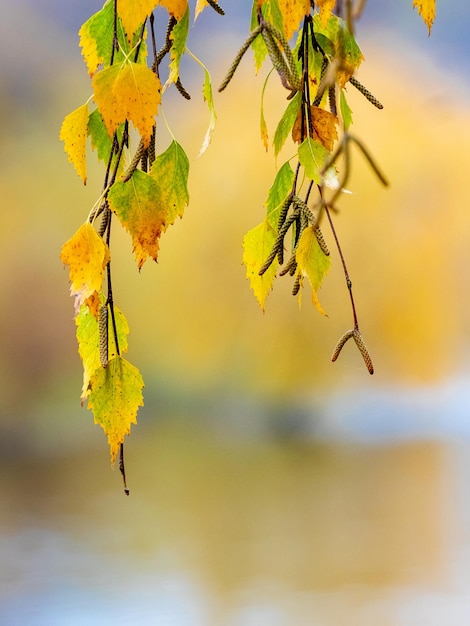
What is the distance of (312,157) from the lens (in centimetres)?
28

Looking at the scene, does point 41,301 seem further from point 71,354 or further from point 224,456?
point 224,456

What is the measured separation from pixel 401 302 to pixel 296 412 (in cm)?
55

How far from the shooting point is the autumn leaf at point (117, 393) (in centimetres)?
28

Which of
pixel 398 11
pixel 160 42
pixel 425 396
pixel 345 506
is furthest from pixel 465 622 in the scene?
pixel 160 42

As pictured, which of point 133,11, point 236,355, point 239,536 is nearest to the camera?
point 133,11

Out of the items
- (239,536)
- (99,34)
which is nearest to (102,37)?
(99,34)

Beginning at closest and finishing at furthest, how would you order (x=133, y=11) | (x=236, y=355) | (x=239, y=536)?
(x=133, y=11) → (x=239, y=536) → (x=236, y=355)

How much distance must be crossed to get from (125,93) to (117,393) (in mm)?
110

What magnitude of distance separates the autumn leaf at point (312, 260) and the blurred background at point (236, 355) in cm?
168

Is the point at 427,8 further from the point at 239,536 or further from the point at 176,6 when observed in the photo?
the point at 239,536

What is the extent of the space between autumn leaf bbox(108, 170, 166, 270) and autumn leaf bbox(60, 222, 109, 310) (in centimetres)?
1

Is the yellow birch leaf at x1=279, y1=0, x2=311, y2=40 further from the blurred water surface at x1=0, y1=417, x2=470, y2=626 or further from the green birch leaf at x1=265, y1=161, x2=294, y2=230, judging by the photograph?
the blurred water surface at x1=0, y1=417, x2=470, y2=626

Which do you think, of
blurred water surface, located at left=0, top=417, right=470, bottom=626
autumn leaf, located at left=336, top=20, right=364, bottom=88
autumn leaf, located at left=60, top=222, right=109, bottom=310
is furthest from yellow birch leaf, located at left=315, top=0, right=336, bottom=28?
blurred water surface, located at left=0, top=417, right=470, bottom=626

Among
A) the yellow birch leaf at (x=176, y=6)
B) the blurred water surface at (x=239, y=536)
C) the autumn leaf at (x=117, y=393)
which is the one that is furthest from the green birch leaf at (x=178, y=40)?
the blurred water surface at (x=239, y=536)
